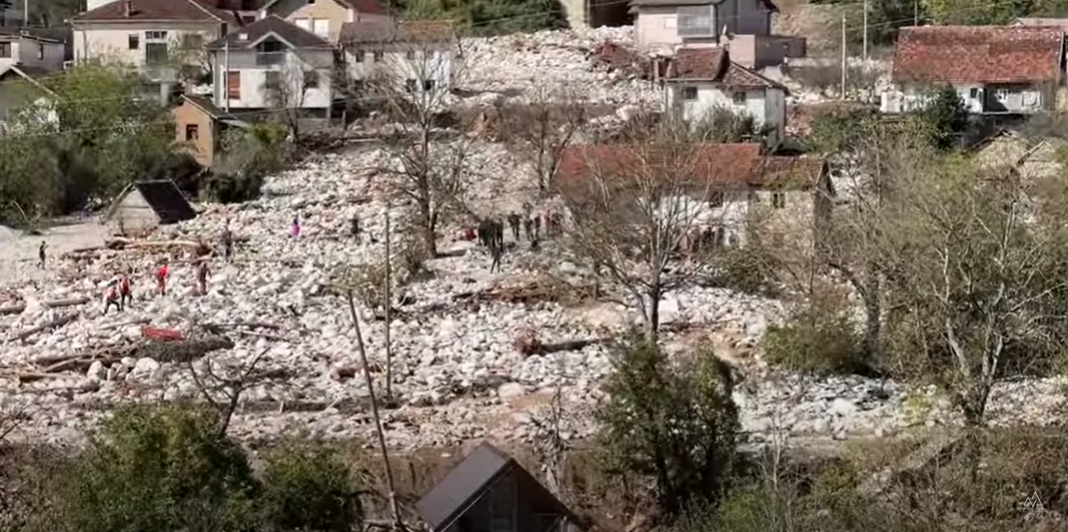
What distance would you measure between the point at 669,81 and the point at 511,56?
7.52m

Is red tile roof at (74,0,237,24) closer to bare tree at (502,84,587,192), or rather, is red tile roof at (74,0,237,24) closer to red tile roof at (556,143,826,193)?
bare tree at (502,84,587,192)

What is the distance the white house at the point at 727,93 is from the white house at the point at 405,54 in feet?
16.6

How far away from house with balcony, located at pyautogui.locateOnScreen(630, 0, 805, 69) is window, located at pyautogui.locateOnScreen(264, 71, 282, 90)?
945cm

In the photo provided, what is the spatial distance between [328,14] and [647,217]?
23820mm

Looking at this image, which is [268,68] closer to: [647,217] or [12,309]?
[12,309]

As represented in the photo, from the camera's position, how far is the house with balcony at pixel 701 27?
41.0m

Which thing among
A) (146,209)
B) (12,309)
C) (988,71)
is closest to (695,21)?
(988,71)

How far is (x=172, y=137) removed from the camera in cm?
Answer: 3553

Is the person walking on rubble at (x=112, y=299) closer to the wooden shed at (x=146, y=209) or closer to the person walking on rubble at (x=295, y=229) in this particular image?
the person walking on rubble at (x=295, y=229)

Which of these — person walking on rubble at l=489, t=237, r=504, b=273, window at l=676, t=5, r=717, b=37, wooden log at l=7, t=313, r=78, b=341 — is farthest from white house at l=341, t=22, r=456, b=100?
wooden log at l=7, t=313, r=78, b=341

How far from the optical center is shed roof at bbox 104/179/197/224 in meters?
30.1

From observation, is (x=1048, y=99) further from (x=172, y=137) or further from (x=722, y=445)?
(x=722, y=445)

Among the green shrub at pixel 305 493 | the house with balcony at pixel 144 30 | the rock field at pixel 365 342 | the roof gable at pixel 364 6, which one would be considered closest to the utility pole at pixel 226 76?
the house with balcony at pixel 144 30

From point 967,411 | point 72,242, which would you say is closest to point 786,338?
point 967,411
